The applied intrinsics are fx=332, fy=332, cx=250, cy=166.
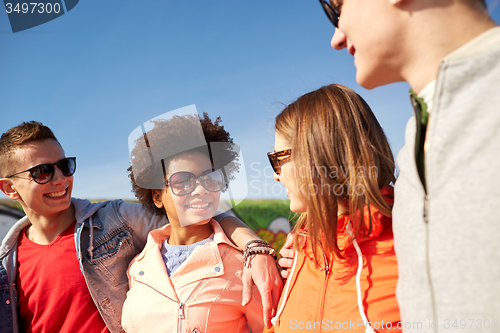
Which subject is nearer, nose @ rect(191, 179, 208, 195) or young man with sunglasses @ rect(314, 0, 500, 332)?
young man with sunglasses @ rect(314, 0, 500, 332)

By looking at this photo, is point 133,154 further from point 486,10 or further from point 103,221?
point 486,10

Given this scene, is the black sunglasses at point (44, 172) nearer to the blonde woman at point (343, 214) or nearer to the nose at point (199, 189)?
the nose at point (199, 189)

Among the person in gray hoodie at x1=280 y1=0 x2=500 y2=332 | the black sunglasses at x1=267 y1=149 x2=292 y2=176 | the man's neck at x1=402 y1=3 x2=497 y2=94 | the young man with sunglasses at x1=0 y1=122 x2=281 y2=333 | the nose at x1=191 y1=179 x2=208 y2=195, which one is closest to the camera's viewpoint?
the person in gray hoodie at x1=280 y1=0 x2=500 y2=332

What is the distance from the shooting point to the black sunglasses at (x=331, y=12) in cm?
121

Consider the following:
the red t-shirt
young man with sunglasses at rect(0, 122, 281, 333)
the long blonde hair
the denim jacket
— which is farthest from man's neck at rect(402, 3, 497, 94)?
the red t-shirt

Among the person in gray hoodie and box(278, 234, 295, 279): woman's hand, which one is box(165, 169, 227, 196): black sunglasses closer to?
box(278, 234, 295, 279): woman's hand

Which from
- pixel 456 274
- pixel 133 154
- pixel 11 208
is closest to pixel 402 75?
pixel 456 274

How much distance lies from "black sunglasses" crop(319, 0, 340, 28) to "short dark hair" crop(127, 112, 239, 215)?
5.03 ft

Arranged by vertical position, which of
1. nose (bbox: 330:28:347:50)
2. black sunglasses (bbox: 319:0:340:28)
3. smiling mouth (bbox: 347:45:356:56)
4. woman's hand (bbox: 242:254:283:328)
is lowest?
woman's hand (bbox: 242:254:283:328)

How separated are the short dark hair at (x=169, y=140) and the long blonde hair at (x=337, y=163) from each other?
1191 millimetres

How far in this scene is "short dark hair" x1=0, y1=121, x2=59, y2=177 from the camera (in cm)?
284

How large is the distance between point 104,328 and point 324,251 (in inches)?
73.9

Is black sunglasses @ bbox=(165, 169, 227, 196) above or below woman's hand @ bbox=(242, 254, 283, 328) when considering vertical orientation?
above

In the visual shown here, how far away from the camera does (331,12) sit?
1230 millimetres
